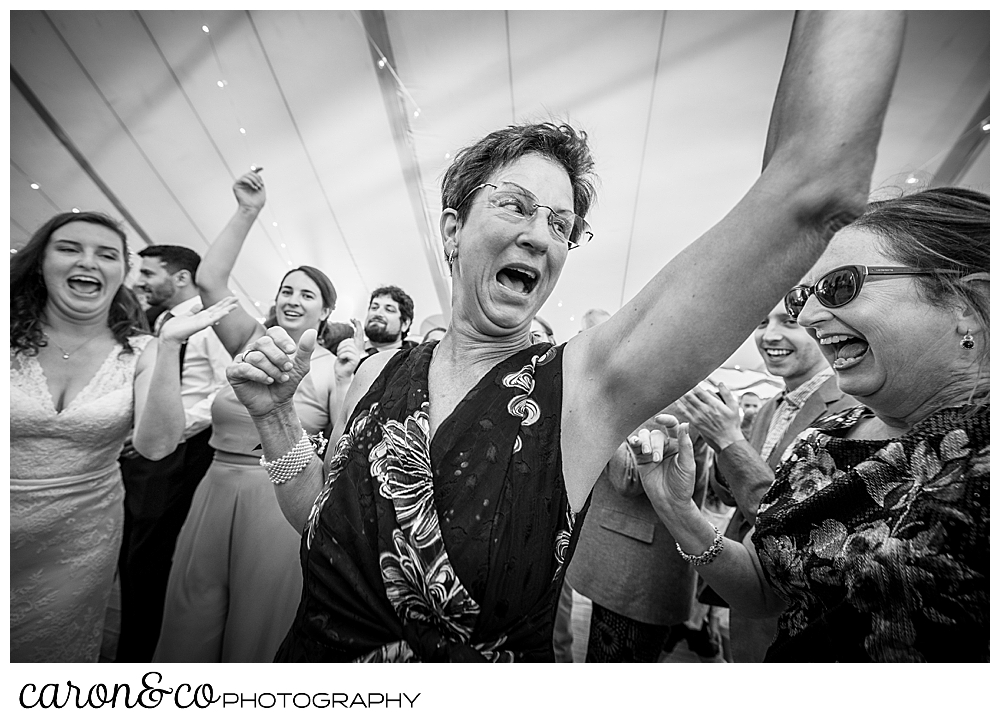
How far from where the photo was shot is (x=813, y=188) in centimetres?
83

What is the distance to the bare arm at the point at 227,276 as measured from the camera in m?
1.46

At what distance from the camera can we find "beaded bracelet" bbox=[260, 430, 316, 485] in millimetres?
1225

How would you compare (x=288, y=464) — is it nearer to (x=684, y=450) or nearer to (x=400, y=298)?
(x=400, y=298)

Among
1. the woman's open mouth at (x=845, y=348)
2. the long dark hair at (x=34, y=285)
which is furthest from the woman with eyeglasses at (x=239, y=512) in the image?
the woman's open mouth at (x=845, y=348)

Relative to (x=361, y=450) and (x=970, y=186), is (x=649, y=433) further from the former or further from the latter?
(x=970, y=186)

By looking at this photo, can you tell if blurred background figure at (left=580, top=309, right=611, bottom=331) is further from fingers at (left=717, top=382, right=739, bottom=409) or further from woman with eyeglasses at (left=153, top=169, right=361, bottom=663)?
woman with eyeglasses at (left=153, top=169, right=361, bottom=663)

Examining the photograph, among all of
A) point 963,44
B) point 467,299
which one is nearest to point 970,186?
point 963,44

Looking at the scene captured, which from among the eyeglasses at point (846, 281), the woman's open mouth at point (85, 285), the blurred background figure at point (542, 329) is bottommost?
the woman's open mouth at point (85, 285)

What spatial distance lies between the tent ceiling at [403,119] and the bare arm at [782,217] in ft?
1.57

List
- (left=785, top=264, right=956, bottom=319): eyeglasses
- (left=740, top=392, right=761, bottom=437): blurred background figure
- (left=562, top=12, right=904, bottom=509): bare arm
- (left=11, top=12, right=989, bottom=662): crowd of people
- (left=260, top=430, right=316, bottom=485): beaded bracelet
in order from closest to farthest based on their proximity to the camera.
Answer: (left=562, top=12, right=904, bottom=509): bare arm, (left=11, top=12, right=989, bottom=662): crowd of people, (left=785, top=264, right=956, bottom=319): eyeglasses, (left=260, top=430, right=316, bottom=485): beaded bracelet, (left=740, top=392, right=761, bottom=437): blurred background figure

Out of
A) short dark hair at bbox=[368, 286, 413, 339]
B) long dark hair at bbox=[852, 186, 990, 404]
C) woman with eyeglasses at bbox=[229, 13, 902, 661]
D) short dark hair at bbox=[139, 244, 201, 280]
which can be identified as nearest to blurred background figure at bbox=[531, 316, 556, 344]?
woman with eyeglasses at bbox=[229, 13, 902, 661]

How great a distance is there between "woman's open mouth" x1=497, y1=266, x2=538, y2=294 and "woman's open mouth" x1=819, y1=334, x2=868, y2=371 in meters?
0.61

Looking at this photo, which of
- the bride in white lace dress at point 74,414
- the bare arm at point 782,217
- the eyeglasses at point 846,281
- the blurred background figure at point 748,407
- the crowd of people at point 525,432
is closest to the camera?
the bare arm at point 782,217

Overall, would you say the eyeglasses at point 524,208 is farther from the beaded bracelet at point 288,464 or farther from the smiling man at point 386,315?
the beaded bracelet at point 288,464
